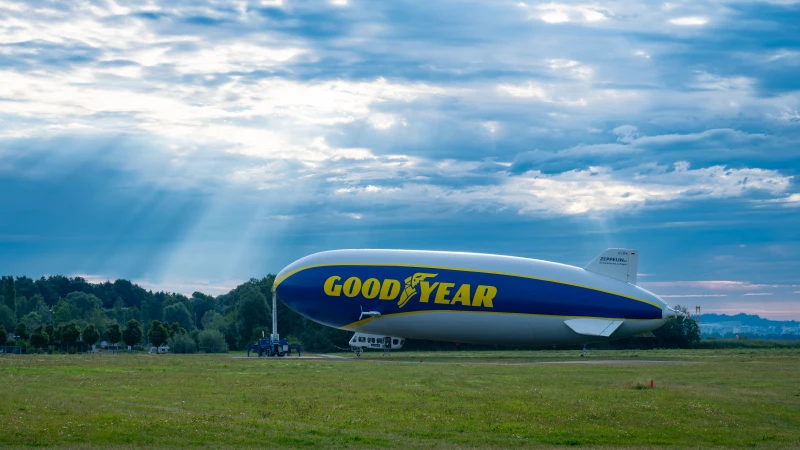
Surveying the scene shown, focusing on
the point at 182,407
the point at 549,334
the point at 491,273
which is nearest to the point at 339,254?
the point at 491,273

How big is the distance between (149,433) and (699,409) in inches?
876

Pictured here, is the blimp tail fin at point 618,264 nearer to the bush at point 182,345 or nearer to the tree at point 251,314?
the bush at point 182,345

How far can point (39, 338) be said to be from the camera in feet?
387

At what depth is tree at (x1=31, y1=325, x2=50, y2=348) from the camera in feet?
385

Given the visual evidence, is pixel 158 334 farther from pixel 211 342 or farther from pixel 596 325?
pixel 596 325

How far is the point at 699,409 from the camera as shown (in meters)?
36.4

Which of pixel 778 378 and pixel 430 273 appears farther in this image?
pixel 430 273

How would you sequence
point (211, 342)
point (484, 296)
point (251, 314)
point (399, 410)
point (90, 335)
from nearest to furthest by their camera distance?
point (399, 410) < point (484, 296) < point (90, 335) < point (211, 342) < point (251, 314)

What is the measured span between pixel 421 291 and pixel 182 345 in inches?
2232

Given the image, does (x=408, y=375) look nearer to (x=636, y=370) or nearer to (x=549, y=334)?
(x=636, y=370)

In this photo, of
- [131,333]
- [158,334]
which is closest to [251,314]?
[158,334]

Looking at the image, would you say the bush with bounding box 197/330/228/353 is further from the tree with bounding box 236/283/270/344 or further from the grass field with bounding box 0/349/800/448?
the grass field with bounding box 0/349/800/448

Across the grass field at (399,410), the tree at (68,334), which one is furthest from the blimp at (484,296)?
the tree at (68,334)

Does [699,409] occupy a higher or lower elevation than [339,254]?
lower
